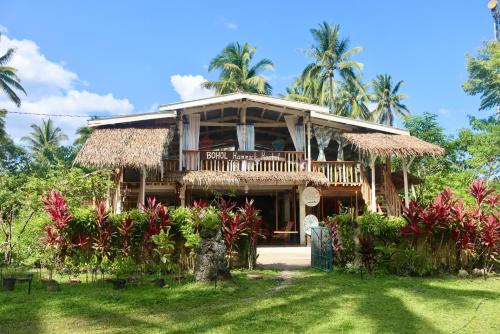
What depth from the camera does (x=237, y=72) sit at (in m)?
28.1

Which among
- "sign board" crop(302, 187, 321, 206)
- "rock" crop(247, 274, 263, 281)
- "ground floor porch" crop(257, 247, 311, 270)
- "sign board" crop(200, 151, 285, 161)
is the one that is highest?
"sign board" crop(200, 151, 285, 161)

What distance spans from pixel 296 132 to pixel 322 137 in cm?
213

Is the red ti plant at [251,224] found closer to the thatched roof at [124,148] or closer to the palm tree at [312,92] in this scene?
the thatched roof at [124,148]

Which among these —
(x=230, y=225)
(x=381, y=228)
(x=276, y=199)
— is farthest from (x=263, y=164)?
(x=381, y=228)

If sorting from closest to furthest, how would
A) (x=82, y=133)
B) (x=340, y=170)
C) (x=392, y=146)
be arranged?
1. (x=392, y=146)
2. (x=340, y=170)
3. (x=82, y=133)

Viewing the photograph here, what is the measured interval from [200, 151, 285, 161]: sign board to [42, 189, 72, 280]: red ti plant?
7280 millimetres

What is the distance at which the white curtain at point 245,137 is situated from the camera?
15633 millimetres

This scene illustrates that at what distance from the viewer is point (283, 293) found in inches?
261

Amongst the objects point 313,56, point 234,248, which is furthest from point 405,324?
point 313,56

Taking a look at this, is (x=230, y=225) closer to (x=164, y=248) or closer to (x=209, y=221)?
(x=209, y=221)

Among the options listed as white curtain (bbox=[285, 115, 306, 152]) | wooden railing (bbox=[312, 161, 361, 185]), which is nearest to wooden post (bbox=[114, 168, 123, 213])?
white curtain (bbox=[285, 115, 306, 152])

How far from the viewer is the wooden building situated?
45.3ft

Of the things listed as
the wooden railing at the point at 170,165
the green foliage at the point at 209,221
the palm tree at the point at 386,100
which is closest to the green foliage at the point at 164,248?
the green foliage at the point at 209,221

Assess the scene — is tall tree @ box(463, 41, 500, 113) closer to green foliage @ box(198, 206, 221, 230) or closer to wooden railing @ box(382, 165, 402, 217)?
wooden railing @ box(382, 165, 402, 217)
